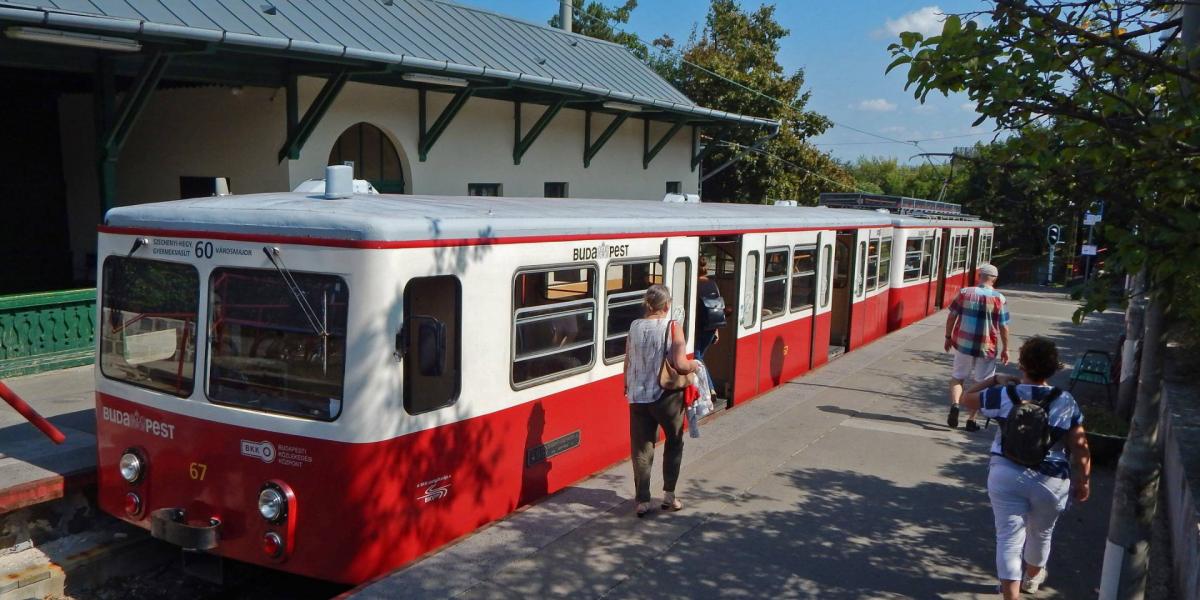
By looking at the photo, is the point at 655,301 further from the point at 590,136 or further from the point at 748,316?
the point at 590,136

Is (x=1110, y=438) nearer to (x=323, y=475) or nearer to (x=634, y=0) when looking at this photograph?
(x=323, y=475)

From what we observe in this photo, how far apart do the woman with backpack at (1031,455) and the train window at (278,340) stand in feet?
12.1

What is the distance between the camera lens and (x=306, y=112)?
40.3ft

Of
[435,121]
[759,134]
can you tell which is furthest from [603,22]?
[435,121]

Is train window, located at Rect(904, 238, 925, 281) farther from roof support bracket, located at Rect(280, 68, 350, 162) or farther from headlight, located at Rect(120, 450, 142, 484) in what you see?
headlight, located at Rect(120, 450, 142, 484)

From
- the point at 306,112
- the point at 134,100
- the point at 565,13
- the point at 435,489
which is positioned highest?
the point at 565,13

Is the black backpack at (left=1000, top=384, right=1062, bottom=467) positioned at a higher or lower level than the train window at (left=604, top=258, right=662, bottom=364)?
lower

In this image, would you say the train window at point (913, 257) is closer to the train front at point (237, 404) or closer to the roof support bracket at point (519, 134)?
the roof support bracket at point (519, 134)

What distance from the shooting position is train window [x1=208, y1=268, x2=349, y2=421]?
4.95 metres

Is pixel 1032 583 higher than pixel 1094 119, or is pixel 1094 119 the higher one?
pixel 1094 119

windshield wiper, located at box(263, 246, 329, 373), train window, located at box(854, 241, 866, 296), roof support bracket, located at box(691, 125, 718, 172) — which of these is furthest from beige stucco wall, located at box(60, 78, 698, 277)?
windshield wiper, located at box(263, 246, 329, 373)

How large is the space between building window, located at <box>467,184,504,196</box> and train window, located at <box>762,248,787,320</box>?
6908 millimetres

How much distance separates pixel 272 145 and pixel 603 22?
35.2 meters

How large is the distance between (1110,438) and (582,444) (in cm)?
470
